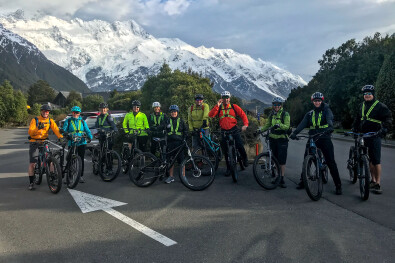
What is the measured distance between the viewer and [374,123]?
635 cm

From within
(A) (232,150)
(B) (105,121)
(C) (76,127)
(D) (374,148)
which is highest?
(B) (105,121)

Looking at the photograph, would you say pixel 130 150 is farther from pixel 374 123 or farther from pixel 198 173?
pixel 374 123

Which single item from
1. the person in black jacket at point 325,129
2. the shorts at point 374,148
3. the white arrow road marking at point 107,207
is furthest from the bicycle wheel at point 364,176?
the white arrow road marking at point 107,207

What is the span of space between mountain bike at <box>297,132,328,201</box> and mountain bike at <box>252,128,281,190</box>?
0.80m

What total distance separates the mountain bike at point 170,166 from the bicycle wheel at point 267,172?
38.9 inches

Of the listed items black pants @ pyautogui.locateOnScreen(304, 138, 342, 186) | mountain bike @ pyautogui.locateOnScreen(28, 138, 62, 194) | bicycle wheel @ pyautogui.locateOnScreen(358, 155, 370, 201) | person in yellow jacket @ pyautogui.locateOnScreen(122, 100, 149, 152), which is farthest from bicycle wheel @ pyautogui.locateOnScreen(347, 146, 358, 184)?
mountain bike @ pyautogui.locateOnScreen(28, 138, 62, 194)

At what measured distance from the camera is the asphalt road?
368 cm

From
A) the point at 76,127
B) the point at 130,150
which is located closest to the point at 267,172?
the point at 130,150

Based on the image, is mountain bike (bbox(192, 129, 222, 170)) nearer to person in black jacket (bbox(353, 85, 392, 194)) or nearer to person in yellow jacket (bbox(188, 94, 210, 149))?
person in yellow jacket (bbox(188, 94, 210, 149))

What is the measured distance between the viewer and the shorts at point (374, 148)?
633 cm

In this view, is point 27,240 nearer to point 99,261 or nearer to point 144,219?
point 99,261

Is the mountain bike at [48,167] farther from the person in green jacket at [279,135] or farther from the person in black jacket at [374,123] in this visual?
the person in black jacket at [374,123]

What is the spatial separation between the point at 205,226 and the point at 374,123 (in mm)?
4234

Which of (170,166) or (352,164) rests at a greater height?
(352,164)
